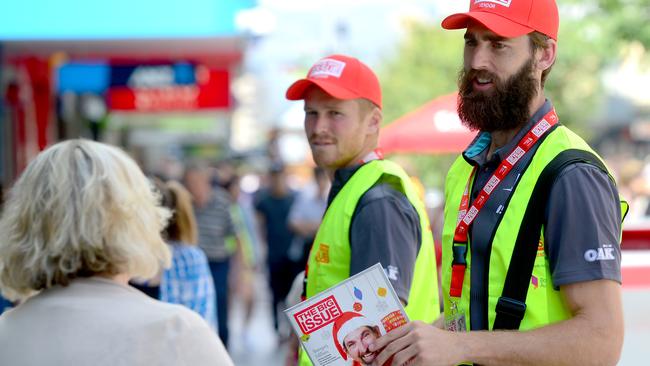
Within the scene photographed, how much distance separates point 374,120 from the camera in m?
4.22

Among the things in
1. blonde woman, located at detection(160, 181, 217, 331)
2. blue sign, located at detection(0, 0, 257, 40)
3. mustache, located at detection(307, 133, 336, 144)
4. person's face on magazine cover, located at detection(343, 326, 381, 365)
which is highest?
blue sign, located at detection(0, 0, 257, 40)

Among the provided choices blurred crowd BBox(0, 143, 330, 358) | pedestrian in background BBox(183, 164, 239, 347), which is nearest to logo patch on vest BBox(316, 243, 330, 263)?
blurred crowd BBox(0, 143, 330, 358)

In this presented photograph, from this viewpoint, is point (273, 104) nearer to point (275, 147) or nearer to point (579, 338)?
point (275, 147)

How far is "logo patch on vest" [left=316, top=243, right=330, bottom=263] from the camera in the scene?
3.73 m

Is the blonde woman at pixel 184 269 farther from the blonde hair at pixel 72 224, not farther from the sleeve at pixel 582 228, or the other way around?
the sleeve at pixel 582 228

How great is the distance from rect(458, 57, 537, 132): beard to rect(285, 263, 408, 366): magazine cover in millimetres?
497

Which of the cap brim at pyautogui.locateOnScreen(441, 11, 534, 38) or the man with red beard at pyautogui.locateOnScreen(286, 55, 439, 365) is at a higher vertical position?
the cap brim at pyautogui.locateOnScreen(441, 11, 534, 38)

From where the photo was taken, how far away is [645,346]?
169 inches

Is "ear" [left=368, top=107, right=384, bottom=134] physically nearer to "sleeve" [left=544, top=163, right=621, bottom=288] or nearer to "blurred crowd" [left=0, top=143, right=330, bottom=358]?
"sleeve" [left=544, top=163, right=621, bottom=288]

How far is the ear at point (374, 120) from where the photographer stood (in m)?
4.19

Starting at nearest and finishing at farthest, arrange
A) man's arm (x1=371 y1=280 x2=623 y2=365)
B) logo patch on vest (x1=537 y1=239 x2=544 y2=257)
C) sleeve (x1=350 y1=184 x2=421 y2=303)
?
1. man's arm (x1=371 y1=280 x2=623 y2=365)
2. logo patch on vest (x1=537 y1=239 x2=544 y2=257)
3. sleeve (x1=350 y1=184 x2=421 y2=303)

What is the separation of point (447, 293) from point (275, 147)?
15273mm

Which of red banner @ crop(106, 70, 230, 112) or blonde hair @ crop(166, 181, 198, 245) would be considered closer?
blonde hair @ crop(166, 181, 198, 245)

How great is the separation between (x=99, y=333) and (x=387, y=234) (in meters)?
1.31
